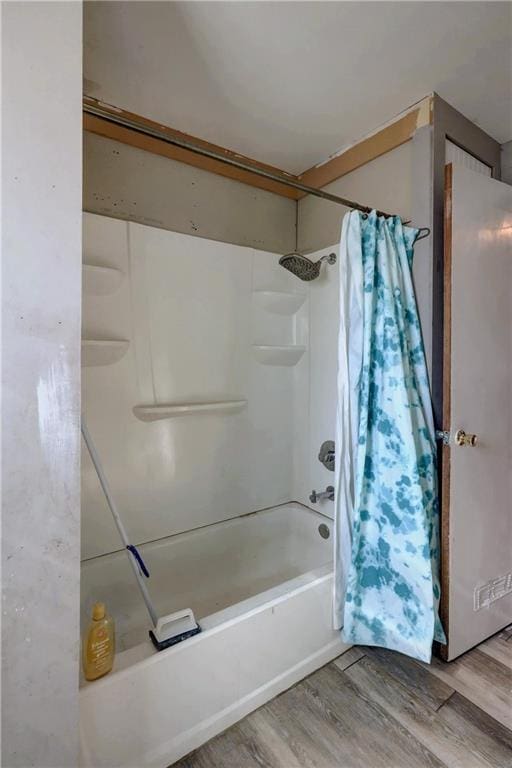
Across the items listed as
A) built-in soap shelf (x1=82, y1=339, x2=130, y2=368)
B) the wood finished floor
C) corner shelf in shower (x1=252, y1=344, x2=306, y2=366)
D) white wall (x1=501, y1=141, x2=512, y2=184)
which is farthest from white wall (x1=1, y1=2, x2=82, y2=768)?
white wall (x1=501, y1=141, x2=512, y2=184)

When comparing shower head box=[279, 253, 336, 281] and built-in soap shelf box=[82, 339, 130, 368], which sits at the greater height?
shower head box=[279, 253, 336, 281]

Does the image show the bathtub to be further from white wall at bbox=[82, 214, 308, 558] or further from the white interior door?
the white interior door

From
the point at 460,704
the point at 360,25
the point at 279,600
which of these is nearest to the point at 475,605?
the point at 460,704

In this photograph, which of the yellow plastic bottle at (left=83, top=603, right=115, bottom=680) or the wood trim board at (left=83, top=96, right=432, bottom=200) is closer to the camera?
the yellow plastic bottle at (left=83, top=603, right=115, bottom=680)

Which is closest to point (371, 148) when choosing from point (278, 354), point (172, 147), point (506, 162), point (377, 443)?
point (506, 162)

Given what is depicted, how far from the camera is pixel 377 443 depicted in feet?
5.16

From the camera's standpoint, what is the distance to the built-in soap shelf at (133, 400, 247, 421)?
1799mm

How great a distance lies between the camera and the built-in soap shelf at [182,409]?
180 centimetres

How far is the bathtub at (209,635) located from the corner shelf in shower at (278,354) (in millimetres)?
897

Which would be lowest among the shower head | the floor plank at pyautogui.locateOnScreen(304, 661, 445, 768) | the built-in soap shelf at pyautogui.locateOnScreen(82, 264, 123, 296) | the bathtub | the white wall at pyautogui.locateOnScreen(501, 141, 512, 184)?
the floor plank at pyautogui.locateOnScreen(304, 661, 445, 768)

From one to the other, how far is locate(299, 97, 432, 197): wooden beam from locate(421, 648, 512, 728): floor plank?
7.72 feet

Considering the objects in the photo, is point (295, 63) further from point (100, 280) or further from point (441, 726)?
point (441, 726)

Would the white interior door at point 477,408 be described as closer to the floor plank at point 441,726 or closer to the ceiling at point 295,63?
the floor plank at point 441,726

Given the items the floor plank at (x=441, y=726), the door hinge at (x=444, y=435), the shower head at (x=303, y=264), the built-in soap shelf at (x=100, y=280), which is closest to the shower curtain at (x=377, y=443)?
the door hinge at (x=444, y=435)
